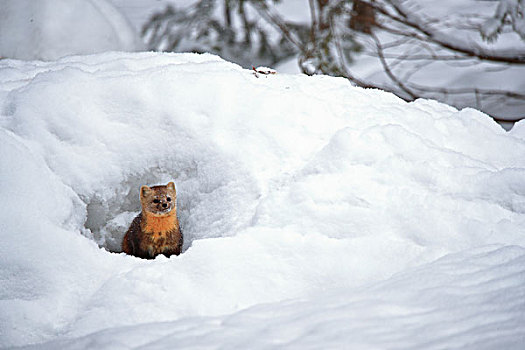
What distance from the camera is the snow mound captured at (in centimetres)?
484

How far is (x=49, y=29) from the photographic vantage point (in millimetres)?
4832

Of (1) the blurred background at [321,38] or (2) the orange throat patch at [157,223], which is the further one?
(1) the blurred background at [321,38]

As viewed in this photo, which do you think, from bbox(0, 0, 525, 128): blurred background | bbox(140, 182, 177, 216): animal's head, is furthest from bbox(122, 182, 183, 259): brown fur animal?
bbox(0, 0, 525, 128): blurred background

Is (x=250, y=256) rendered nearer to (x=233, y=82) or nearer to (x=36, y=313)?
(x=36, y=313)

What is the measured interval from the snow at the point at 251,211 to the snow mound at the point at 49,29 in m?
2.00

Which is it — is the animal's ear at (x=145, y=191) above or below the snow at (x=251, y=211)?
below

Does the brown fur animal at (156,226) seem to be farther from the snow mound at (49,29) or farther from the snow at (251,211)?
the snow mound at (49,29)

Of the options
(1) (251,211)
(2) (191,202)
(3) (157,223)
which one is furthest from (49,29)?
(1) (251,211)

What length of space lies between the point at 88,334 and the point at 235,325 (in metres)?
0.49

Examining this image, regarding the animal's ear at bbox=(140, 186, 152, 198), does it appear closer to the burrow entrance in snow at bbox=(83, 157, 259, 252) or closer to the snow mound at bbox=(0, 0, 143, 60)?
the burrow entrance in snow at bbox=(83, 157, 259, 252)

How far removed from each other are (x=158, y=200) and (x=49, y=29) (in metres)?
3.27

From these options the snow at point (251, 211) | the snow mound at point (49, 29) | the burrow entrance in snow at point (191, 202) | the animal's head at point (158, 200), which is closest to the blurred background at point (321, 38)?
the snow mound at point (49, 29)

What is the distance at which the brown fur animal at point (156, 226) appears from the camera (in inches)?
92.2

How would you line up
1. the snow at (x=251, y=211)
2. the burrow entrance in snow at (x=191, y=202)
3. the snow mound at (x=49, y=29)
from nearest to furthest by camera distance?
the snow at (x=251, y=211) < the burrow entrance in snow at (x=191, y=202) < the snow mound at (x=49, y=29)
